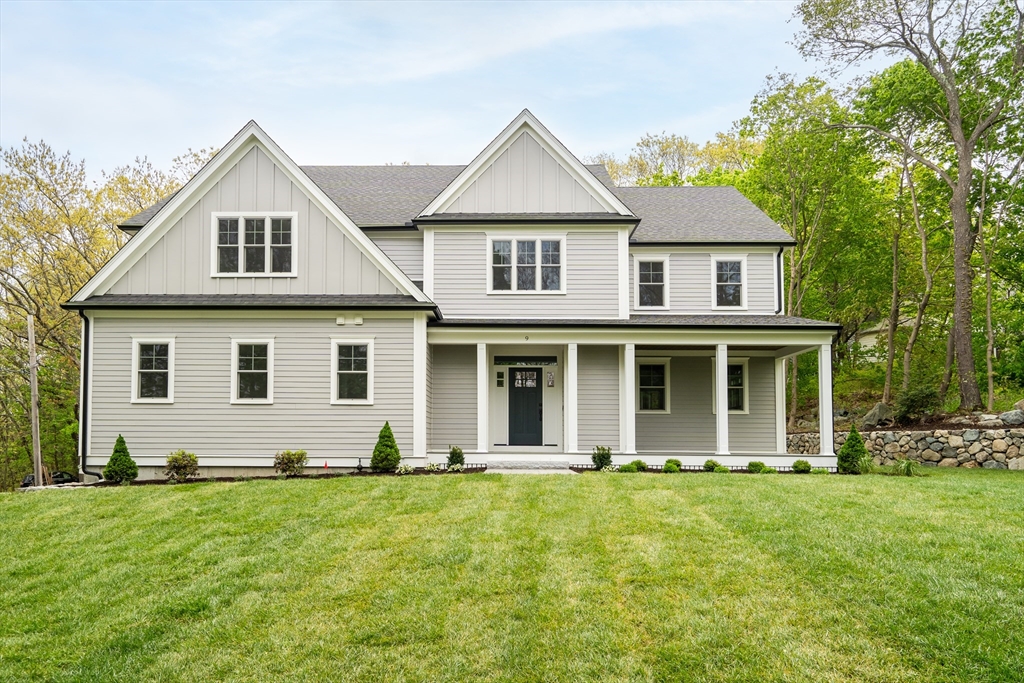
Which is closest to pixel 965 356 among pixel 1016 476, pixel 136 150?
pixel 1016 476

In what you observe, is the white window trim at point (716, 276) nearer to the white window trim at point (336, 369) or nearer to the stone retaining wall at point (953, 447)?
the stone retaining wall at point (953, 447)

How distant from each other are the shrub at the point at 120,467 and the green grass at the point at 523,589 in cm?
335

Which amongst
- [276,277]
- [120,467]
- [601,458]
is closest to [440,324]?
→ [276,277]

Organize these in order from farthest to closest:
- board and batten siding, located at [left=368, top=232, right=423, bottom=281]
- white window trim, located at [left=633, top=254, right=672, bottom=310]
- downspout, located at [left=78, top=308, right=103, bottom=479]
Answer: white window trim, located at [left=633, top=254, right=672, bottom=310] → board and batten siding, located at [left=368, top=232, right=423, bottom=281] → downspout, located at [left=78, top=308, right=103, bottom=479]

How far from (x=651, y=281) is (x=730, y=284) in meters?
2.01

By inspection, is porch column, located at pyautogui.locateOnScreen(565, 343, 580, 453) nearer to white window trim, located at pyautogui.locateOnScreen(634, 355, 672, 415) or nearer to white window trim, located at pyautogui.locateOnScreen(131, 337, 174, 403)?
white window trim, located at pyautogui.locateOnScreen(634, 355, 672, 415)

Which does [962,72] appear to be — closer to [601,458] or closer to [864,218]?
[864,218]

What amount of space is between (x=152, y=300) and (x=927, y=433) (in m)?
18.1

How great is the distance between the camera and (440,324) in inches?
617

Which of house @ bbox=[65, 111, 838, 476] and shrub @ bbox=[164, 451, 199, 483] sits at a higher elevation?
house @ bbox=[65, 111, 838, 476]

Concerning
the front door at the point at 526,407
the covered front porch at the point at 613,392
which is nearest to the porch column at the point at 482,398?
the covered front porch at the point at 613,392

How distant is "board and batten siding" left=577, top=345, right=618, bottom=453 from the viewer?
16.8 m

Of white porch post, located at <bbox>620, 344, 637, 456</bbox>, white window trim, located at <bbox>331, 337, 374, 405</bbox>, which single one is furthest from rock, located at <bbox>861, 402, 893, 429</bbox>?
white window trim, located at <bbox>331, 337, 374, 405</bbox>

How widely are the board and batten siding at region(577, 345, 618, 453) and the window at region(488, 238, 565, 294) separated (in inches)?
71.3
